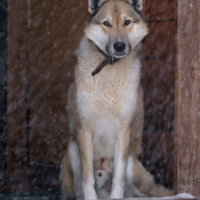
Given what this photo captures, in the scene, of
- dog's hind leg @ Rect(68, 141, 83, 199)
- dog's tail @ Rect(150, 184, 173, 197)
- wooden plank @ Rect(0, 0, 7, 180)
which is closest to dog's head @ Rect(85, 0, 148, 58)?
dog's hind leg @ Rect(68, 141, 83, 199)

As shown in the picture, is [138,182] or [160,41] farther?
[160,41]

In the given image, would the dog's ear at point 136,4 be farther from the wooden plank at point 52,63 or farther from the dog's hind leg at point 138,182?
the wooden plank at point 52,63

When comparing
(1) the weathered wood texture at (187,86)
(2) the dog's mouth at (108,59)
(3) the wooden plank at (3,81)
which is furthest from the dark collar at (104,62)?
(3) the wooden plank at (3,81)

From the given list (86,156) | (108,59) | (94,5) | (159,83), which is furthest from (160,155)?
(94,5)

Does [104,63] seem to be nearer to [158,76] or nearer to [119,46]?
[119,46]

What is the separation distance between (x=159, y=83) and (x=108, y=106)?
1.83 meters

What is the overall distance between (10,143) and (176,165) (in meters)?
2.67

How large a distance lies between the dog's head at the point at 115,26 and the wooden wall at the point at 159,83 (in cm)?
138

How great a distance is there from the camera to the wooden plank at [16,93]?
4.32 m

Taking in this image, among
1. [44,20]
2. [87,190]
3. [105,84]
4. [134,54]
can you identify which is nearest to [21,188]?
[87,190]

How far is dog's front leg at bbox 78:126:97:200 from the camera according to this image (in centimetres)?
283

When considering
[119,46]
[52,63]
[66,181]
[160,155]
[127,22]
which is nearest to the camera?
[119,46]

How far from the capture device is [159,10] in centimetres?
441

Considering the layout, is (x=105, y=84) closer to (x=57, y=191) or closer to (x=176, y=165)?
(x=176, y=165)
